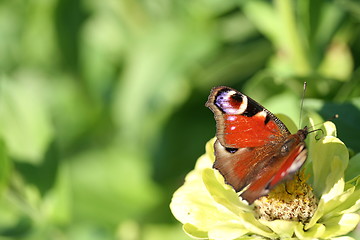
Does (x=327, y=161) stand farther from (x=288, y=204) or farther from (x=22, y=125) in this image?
(x=22, y=125)

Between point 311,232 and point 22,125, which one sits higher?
point 22,125

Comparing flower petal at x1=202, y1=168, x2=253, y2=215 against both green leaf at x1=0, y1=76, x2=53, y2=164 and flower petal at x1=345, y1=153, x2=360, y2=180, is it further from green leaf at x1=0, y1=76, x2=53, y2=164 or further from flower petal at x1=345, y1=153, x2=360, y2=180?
green leaf at x1=0, y1=76, x2=53, y2=164

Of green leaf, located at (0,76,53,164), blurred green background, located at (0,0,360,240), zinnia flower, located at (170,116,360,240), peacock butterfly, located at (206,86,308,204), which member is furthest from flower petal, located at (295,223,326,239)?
green leaf, located at (0,76,53,164)

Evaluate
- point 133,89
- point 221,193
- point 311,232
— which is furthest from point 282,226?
point 133,89

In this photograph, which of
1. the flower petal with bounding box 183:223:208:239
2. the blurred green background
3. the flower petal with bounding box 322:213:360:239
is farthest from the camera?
the blurred green background

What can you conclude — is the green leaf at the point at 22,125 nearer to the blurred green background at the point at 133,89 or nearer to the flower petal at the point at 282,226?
the blurred green background at the point at 133,89

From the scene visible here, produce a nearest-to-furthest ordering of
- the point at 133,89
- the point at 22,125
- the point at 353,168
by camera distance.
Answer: the point at 353,168 < the point at 22,125 < the point at 133,89
